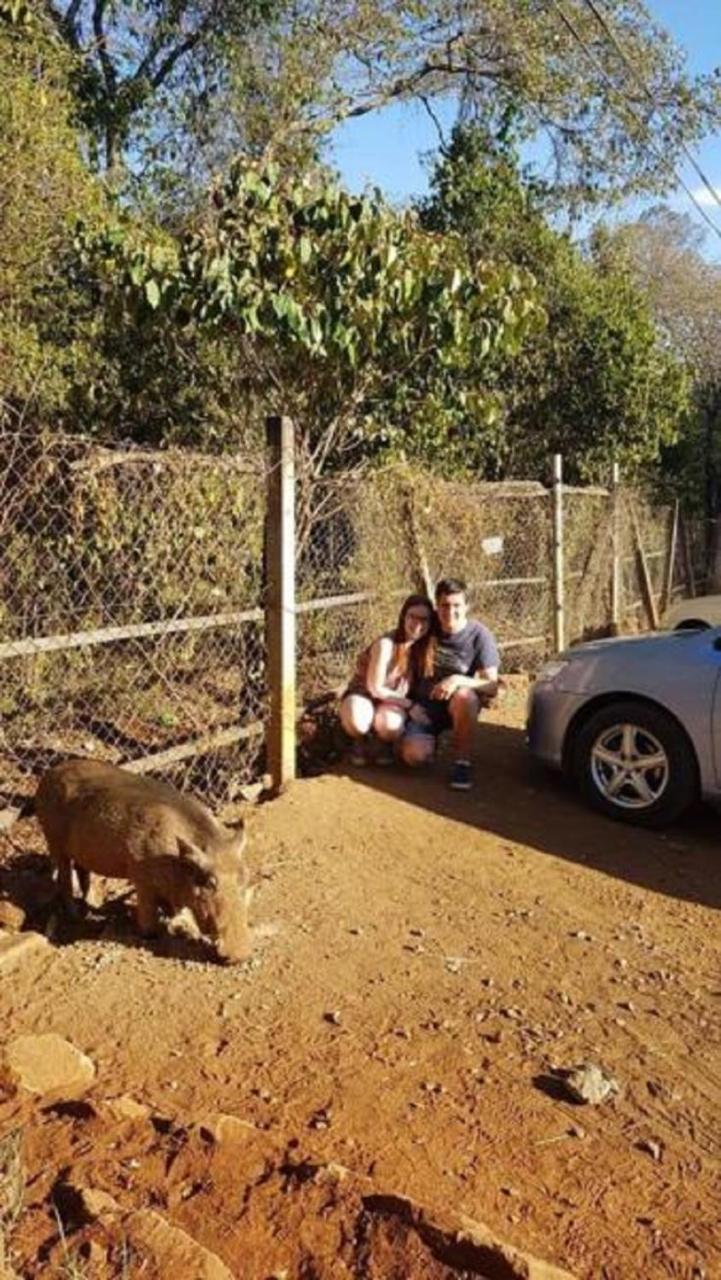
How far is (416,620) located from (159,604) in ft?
5.37

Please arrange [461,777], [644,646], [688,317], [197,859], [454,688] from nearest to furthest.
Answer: [197,859] → [644,646] → [461,777] → [454,688] → [688,317]

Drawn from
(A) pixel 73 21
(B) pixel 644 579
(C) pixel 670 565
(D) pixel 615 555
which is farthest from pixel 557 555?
(A) pixel 73 21

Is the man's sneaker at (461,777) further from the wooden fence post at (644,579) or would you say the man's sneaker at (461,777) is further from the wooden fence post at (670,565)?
the wooden fence post at (670,565)

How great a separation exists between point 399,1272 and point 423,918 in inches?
96.6

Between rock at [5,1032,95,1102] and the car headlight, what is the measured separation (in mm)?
3944

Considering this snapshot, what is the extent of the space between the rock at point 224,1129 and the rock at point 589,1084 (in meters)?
1.03

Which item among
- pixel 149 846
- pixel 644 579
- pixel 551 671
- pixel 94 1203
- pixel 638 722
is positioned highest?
pixel 644 579

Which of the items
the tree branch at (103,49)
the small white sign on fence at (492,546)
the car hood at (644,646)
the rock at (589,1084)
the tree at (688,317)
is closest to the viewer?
the rock at (589,1084)

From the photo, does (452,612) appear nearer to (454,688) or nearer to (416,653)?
(416,653)

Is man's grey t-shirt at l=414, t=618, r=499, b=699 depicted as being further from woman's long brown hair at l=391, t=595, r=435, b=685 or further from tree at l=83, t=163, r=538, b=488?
tree at l=83, t=163, r=538, b=488

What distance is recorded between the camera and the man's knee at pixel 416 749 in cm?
668

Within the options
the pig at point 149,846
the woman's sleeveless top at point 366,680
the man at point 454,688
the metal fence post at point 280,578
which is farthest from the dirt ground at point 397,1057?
the woman's sleeveless top at point 366,680

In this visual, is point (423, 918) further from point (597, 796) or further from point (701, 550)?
point (701, 550)

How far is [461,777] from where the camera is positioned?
656 centimetres
